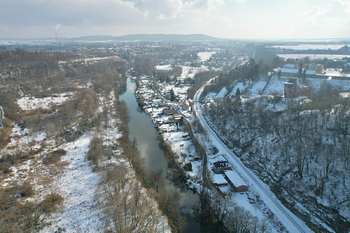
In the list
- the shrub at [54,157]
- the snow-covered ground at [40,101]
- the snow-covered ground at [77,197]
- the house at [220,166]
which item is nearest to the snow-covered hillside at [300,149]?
the house at [220,166]

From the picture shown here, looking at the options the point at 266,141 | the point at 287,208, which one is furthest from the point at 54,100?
the point at 287,208

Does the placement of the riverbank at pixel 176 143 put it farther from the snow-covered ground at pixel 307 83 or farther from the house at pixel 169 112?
the snow-covered ground at pixel 307 83

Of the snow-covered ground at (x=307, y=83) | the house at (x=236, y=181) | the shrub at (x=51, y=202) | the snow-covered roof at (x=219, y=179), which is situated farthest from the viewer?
the snow-covered ground at (x=307, y=83)

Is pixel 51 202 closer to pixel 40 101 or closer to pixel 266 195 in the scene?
pixel 266 195

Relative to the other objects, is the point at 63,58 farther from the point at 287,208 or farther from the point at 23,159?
the point at 287,208

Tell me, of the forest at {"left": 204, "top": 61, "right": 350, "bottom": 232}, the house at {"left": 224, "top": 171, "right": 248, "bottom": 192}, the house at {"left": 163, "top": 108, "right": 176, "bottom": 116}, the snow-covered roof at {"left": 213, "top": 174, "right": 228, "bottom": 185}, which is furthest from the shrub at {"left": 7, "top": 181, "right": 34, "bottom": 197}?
the house at {"left": 163, "top": 108, "right": 176, "bottom": 116}

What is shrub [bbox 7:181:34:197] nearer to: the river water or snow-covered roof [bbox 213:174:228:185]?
the river water
